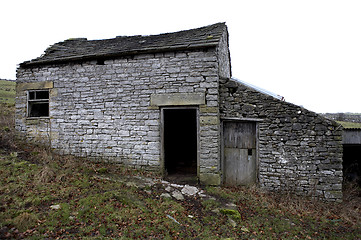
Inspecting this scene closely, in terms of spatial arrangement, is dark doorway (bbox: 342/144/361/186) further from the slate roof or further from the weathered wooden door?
the slate roof

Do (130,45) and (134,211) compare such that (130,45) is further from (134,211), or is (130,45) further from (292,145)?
(292,145)

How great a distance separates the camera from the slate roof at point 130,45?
6849 millimetres

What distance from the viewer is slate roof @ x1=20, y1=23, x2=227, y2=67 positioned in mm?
6849

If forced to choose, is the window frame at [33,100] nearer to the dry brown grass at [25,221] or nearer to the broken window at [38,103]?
the broken window at [38,103]

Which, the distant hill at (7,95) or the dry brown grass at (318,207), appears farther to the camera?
the distant hill at (7,95)

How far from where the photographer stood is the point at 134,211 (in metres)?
4.62

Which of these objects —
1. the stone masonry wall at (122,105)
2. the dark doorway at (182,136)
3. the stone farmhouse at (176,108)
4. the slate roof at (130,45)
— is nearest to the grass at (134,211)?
the stone farmhouse at (176,108)

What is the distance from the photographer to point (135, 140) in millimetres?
7184

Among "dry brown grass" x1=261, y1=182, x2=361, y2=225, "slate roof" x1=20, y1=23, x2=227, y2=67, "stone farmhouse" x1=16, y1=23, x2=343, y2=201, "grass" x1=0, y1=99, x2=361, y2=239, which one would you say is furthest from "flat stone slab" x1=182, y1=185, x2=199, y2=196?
"slate roof" x1=20, y1=23, x2=227, y2=67

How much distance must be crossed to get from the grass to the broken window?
92.9 inches

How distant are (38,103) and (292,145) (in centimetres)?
988

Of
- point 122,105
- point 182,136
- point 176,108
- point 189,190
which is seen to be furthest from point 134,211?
point 182,136

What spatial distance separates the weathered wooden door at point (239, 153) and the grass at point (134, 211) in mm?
550

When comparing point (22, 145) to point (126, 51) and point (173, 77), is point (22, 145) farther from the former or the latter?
point (173, 77)
